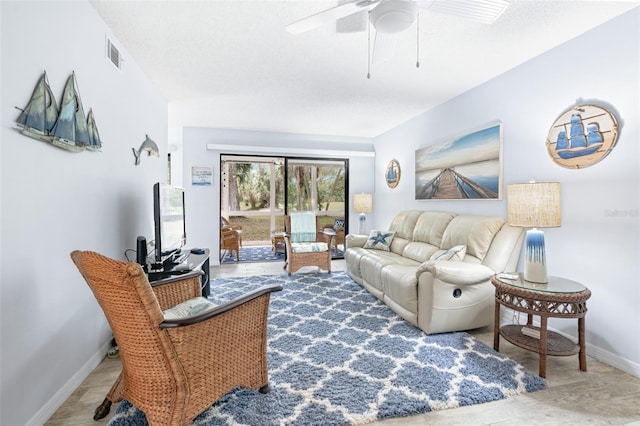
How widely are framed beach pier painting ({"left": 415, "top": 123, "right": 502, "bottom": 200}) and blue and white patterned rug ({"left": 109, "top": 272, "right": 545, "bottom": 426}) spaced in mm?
1625

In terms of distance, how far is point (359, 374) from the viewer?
1901 millimetres

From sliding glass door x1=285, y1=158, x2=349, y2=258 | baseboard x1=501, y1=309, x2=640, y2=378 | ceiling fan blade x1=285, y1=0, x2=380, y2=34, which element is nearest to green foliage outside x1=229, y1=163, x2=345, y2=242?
sliding glass door x1=285, y1=158, x2=349, y2=258

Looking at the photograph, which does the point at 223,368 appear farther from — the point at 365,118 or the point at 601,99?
the point at 365,118

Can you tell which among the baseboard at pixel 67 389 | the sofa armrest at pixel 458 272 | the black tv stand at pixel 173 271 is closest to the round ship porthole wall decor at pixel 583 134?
the sofa armrest at pixel 458 272

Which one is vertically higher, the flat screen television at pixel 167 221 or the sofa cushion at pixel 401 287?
the flat screen television at pixel 167 221

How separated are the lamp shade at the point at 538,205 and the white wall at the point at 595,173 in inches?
16.7

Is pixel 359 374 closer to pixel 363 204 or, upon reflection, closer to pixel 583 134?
pixel 583 134

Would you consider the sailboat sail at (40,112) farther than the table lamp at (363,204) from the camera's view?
No

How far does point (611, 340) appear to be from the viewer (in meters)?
2.08

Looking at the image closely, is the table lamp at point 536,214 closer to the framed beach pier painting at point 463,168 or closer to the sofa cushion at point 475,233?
the sofa cushion at point 475,233

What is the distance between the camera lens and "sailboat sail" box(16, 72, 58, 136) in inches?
53.7

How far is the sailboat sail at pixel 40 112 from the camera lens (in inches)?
53.7

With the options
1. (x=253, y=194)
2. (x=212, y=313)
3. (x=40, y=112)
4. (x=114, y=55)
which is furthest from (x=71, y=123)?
(x=253, y=194)

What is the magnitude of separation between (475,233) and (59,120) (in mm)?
3272
